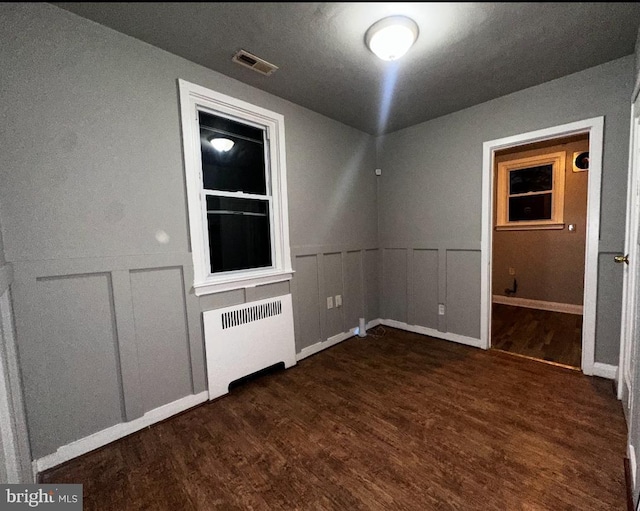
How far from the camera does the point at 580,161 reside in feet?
11.7

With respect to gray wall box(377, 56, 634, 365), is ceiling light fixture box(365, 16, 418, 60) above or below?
above

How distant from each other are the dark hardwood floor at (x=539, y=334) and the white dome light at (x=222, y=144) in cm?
322

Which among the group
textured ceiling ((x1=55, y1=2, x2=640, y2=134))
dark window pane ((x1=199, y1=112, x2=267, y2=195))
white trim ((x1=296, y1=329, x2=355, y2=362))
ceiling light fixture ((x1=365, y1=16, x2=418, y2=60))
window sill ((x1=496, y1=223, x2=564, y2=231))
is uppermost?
textured ceiling ((x1=55, y1=2, x2=640, y2=134))

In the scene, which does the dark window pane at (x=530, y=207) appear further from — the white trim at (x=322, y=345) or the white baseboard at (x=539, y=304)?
the white trim at (x=322, y=345)

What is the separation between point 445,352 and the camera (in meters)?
2.67

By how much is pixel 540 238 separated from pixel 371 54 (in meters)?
3.79

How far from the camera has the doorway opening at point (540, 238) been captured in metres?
3.53

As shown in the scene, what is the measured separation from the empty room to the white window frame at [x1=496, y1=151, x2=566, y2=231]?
171cm

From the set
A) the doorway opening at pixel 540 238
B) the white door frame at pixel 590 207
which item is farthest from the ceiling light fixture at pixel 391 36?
the doorway opening at pixel 540 238

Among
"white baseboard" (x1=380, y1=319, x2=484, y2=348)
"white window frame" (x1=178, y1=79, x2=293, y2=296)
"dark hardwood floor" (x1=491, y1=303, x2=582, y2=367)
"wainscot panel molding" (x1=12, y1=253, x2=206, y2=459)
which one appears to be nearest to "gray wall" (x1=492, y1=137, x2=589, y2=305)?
"dark hardwood floor" (x1=491, y1=303, x2=582, y2=367)

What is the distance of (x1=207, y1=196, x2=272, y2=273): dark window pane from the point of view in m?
2.13

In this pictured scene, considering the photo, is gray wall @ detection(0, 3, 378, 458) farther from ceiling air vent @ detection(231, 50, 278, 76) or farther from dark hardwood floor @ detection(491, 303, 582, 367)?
dark hardwood floor @ detection(491, 303, 582, 367)

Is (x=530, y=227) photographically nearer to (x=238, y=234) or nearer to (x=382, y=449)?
(x=382, y=449)

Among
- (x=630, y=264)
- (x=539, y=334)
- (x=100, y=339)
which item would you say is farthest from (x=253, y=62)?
(x=539, y=334)
